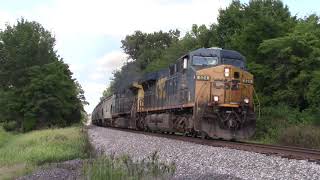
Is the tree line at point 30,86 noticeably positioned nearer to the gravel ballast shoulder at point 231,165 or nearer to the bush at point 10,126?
the bush at point 10,126

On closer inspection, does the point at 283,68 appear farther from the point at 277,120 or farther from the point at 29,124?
the point at 29,124

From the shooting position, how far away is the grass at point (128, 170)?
985 cm

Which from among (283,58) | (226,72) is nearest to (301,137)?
(226,72)

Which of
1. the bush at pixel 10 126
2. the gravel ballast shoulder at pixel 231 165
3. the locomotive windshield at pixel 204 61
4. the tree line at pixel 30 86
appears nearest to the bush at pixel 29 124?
the tree line at pixel 30 86

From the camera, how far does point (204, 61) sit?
2320 cm

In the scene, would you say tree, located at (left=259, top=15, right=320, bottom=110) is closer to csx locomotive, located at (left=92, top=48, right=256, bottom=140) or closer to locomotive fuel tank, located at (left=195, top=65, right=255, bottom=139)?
csx locomotive, located at (left=92, top=48, right=256, bottom=140)

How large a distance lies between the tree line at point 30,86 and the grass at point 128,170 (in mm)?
39409

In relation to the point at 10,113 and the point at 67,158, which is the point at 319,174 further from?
the point at 10,113

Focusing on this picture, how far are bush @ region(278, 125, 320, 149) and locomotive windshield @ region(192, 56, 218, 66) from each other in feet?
13.8

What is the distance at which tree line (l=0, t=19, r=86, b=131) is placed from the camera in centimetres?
5044

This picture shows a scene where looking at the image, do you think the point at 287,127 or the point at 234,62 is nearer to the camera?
the point at 234,62

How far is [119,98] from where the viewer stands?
148ft

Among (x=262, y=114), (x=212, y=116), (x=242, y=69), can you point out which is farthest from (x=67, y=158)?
(x=262, y=114)

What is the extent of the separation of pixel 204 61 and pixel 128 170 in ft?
43.7
